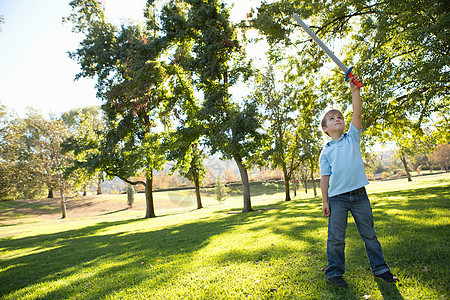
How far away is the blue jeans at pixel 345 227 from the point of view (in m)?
3.10

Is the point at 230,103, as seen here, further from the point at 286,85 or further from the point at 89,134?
the point at 89,134

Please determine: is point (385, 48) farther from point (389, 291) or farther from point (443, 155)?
point (443, 155)

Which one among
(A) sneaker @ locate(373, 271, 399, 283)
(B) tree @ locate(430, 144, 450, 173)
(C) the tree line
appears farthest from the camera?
(B) tree @ locate(430, 144, 450, 173)

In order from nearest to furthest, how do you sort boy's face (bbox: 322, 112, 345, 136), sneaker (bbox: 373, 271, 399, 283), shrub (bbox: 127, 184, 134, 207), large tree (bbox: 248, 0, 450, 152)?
1. sneaker (bbox: 373, 271, 399, 283)
2. boy's face (bbox: 322, 112, 345, 136)
3. large tree (bbox: 248, 0, 450, 152)
4. shrub (bbox: 127, 184, 134, 207)

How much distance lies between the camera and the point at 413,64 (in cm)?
830

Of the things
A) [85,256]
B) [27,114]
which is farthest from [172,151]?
[27,114]

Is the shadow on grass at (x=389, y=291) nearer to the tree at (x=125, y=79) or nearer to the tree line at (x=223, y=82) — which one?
the tree line at (x=223, y=82)

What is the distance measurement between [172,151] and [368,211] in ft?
50.1

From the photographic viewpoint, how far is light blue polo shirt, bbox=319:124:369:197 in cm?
318

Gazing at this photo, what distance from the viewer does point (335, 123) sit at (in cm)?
347

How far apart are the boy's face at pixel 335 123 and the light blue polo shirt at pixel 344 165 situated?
0.12m

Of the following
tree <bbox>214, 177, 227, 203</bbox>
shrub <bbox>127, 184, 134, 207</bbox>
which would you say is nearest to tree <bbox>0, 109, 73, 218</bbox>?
shrub <bbox>127, 184, 134, 207</bbox>

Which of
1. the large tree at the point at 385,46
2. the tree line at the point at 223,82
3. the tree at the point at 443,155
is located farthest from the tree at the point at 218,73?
the tree at the point at 443,155

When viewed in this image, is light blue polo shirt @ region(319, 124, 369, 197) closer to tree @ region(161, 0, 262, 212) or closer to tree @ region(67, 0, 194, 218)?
tree @ region(161, 0, 262, 212)
